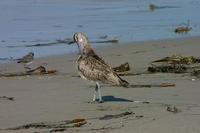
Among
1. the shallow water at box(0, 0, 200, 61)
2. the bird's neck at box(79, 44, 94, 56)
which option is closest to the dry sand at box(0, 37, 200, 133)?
the bird's neck at box(79, 44, 94, 56)

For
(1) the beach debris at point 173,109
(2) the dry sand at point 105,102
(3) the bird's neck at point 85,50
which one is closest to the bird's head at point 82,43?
(3) the bird's neck at point 85,50

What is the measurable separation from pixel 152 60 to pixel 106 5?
16232mm

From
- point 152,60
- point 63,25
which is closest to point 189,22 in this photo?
→ point 63,25

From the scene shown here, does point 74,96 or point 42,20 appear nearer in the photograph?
point 74,96

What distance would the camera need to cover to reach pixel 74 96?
29.6 feet

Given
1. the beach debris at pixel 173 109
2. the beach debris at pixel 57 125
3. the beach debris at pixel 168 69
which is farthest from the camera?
the beach debris at pixel 168 69

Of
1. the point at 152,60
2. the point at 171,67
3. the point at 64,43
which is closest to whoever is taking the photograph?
the point at 171,67

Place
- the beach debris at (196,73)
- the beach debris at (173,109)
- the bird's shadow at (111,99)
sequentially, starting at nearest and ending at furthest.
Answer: the beach debris at (173,109) < the bird's shadow at (111,99) < the beach debris at (196,73)

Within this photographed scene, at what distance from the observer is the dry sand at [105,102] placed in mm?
6574

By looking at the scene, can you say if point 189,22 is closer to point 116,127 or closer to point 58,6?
point 58,6

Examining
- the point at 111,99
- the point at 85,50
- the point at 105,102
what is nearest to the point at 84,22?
the point at 85,50

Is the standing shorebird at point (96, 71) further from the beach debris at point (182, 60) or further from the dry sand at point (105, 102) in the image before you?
the beach debris at point (182, 60)

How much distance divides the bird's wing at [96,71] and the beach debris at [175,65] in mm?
2183

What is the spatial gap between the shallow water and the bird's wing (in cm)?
632
